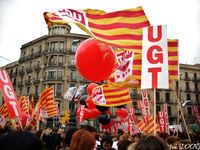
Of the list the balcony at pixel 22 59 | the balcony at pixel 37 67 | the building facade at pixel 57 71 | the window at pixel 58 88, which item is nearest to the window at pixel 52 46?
the building facade at pixel 57 71

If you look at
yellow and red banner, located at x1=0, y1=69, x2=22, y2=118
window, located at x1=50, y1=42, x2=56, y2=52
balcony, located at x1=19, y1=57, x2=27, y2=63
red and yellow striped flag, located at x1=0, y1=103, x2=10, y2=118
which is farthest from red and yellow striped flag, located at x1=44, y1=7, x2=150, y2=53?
balcony, located at x1=19, y1=57, x2=27, y2=63

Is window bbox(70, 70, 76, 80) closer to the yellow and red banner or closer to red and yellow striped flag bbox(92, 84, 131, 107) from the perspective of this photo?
red and yellow striped flag bbox(92, 84, 131, 107)

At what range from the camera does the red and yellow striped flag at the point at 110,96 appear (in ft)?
28.3

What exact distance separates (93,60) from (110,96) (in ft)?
8.83

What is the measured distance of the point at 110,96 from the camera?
8719mm

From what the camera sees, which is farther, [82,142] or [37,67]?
[37,67]

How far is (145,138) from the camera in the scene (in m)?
2.02

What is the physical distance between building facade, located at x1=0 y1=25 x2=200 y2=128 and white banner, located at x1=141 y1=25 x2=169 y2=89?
1574 inches

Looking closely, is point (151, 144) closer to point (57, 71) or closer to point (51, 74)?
point (57, 71)

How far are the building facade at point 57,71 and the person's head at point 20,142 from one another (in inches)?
1665

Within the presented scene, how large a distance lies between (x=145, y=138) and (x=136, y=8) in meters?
4.21

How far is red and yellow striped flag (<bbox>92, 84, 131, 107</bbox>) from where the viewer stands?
8.63 m

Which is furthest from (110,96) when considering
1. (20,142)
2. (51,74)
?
(51,74)

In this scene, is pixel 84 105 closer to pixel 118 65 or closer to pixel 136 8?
pixel 118 65
